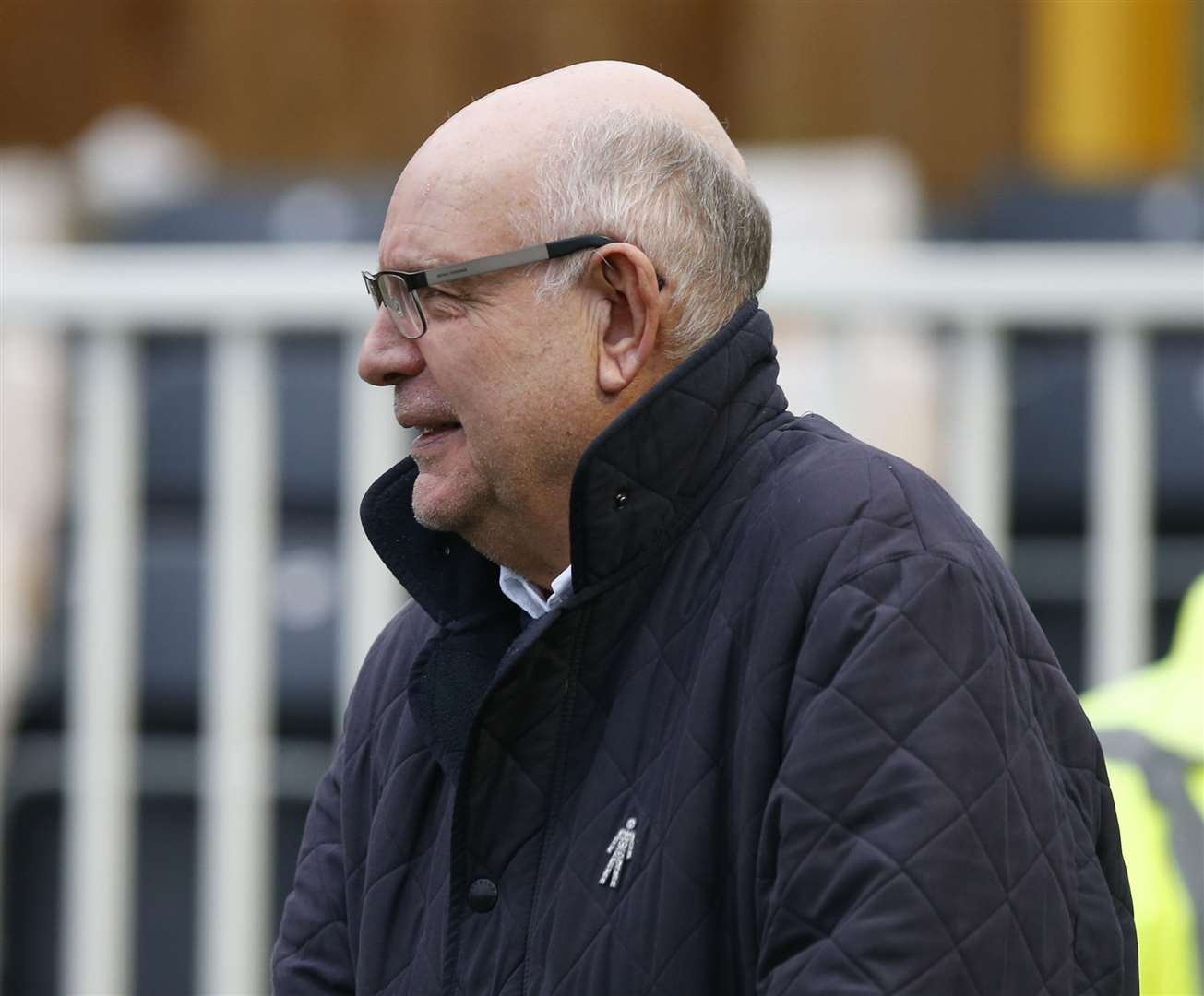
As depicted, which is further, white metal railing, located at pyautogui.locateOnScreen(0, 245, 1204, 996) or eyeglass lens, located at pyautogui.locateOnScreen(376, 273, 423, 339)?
white metal railing, located at pyautogui.locateOnScreen(0, 245, 1204, 996)

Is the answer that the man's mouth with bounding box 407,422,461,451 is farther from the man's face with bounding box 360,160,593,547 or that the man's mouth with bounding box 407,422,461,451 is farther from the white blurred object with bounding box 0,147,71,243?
the white blurred object with bounding box 0,147,71,243

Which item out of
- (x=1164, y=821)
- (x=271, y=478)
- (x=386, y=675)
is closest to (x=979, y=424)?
(x=271, y=478)

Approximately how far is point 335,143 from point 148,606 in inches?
92.1

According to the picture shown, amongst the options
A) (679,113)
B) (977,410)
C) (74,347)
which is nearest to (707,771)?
(679,113)

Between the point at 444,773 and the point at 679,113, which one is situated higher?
the point at 679,113

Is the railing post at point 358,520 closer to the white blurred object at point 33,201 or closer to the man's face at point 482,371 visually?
the man's face at point 482,371

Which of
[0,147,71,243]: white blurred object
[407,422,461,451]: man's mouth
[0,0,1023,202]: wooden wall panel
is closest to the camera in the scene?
[407,422,461,451]: man's mouth

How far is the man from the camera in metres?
1.36

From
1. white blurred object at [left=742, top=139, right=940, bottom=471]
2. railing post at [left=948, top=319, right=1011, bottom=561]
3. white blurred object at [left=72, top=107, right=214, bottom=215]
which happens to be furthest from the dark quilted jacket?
white blurred object at [left=72, top=107, right=214, bottom=215]

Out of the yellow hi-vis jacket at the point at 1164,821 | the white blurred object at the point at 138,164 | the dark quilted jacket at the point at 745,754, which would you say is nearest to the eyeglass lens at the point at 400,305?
the dark quilted jacket at the point at 745,754

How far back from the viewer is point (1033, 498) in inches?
139

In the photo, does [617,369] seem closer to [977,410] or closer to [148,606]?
[977,410]

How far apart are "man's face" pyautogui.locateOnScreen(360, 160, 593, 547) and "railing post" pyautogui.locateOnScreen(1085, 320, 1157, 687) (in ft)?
5.66

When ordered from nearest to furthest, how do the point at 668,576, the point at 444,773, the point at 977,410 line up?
the point at 668,576
the point at 444,773
the point at 977,410
